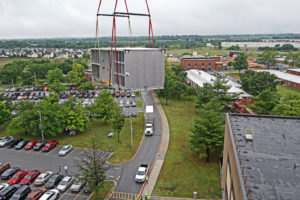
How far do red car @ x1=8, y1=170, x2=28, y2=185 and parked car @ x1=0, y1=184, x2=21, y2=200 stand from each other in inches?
58.6

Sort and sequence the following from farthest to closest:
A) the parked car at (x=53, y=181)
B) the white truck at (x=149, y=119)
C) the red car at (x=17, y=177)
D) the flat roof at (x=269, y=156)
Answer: the white truck at (x=149, y=119)
the red car at (x=17, y=177)
the parked car at (x=53, y=181)
the flat roof at (x=269, y=156)

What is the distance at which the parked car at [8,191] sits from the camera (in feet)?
65.2

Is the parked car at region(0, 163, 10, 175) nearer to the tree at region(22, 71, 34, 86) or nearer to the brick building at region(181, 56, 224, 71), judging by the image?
the tree at region(22, 71, 34, 86)

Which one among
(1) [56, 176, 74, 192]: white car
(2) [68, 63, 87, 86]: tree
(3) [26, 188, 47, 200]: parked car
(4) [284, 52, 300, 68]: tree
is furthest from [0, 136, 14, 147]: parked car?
(4) [284, 52, 300, 68]: tree

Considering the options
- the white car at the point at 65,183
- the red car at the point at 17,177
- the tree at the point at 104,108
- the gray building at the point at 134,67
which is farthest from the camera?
the tree at the point at 104,108

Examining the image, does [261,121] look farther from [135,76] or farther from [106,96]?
[106,96]

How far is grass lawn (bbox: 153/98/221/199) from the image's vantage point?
20967 millimetres

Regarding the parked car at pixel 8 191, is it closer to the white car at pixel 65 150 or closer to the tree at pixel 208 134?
the white car at pixel 65 150

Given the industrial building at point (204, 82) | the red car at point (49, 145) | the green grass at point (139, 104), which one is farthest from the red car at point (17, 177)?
the industrial building at point (204, 82)

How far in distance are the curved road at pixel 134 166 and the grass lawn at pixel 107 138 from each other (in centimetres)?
115

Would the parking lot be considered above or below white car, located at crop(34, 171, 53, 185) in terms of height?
below

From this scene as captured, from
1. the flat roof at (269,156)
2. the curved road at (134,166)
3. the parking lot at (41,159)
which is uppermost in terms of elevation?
the flat roof at (269,156)

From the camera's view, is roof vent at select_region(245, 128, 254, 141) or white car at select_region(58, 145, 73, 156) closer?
roof vent at select_region(245, 128, 254, 141)

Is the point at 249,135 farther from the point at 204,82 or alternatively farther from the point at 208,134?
the point at 204,82
